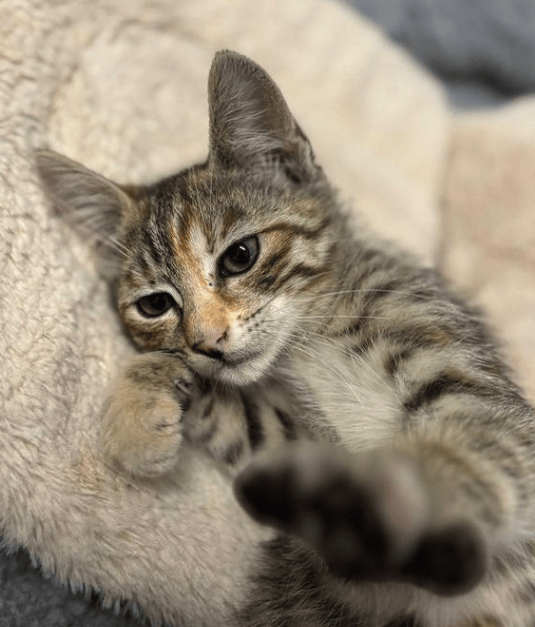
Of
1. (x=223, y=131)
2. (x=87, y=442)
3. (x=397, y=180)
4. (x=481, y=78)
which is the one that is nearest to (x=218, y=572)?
(x=87, y=442)

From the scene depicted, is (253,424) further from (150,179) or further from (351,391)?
(150,179)

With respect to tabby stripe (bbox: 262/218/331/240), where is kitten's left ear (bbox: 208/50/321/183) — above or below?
above

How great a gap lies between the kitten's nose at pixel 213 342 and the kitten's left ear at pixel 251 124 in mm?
372

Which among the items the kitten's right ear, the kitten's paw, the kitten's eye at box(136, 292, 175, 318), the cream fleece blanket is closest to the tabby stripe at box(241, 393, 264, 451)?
the cream fleece blanket

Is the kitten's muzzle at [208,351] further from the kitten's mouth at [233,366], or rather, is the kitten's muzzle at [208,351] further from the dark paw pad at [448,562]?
the dark paw pad at [448,562]

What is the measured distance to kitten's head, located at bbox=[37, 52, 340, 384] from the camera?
1.02 m

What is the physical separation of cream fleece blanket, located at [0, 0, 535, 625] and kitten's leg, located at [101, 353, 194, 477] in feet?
0.18

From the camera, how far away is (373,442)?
96 centimetres

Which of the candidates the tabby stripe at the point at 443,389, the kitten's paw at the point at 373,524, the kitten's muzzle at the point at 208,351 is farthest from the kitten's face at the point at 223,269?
the kitten's paw at the point at 373,524

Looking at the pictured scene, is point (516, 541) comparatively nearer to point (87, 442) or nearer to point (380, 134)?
→ point (87, 442)

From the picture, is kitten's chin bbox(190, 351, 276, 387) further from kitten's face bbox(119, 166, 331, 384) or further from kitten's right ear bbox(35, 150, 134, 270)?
kitten's right ear bbox(35, 150, 134, 270)

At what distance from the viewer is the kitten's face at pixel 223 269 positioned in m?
1.01

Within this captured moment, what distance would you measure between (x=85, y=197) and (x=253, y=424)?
1.74ft

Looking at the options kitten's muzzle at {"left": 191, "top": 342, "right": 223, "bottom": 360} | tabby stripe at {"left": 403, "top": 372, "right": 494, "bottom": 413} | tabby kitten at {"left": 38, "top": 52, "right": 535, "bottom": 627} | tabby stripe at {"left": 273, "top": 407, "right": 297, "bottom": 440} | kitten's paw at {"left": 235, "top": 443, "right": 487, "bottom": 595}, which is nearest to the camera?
kitten's paw at {"left": 235, "top": 443, "right": 487, "bottom": 595}
